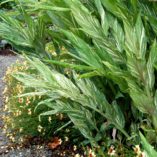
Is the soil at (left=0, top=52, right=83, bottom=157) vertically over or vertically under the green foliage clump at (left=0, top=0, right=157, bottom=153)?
under

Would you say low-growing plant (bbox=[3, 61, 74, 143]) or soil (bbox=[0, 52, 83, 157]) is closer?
soil (bbox=[0, 52, 83, 157])

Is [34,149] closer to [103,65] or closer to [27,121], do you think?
[27,121]

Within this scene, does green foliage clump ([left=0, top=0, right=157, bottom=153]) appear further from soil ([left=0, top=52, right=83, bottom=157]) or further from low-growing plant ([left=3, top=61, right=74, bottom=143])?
low-growing plant ([left=3, top=61, right=74, bottom=143])

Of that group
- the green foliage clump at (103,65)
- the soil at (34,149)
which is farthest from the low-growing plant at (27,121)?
the green foliage clump at (103,65)

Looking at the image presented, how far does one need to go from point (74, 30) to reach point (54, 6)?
8.5 inches

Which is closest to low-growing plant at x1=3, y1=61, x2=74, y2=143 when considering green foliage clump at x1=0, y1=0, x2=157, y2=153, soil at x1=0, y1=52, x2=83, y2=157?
soil at x1=0, y1=52, x2=83, y2=157

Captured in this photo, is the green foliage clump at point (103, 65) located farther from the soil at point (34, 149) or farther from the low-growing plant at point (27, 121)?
the low-growing plant at point (27, 121)

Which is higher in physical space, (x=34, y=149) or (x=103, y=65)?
(x=103, y=65)

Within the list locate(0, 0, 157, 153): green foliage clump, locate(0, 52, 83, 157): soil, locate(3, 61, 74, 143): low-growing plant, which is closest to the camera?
locate(0, 0, 157, 153): green foliage clump

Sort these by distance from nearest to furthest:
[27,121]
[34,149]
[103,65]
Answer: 1. [103,65]
2. [34,149]
3. [27,121]

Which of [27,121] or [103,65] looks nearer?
[103,65]

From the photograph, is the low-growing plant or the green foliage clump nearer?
the green foliage clump

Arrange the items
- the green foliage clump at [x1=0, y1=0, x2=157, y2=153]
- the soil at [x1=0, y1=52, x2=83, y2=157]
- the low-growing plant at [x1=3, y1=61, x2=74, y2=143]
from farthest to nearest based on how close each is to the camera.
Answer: the low-growing plant at [x1=3, y1=61, x2=74, y2=143] < the soil at [x1=0, y1=52, x2=83, y2=157] < the green foliage clump at [x1=0, y1=0, x2=157, y2=153]

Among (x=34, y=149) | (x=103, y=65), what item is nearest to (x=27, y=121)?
(x=34, y=149)
